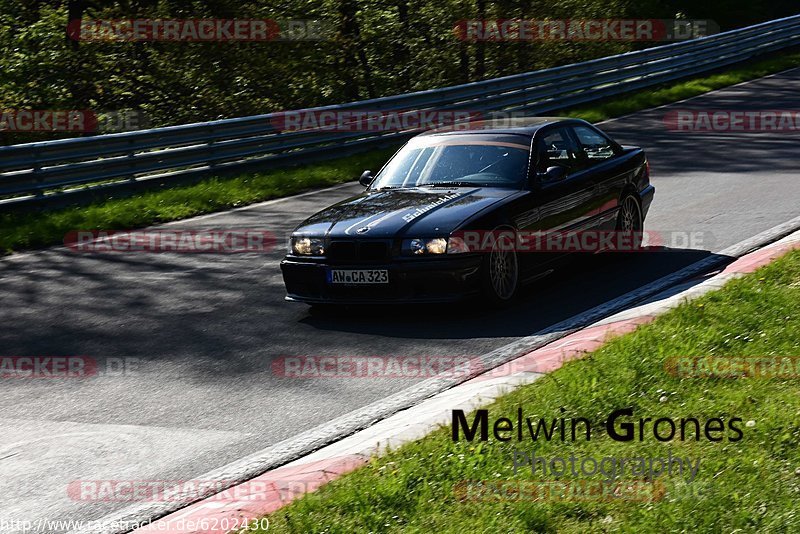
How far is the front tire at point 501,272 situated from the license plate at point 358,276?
0.80 metres

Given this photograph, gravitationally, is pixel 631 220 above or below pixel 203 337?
above

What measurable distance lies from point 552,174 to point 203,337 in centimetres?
331

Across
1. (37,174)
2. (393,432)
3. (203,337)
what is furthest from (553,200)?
(37,174)

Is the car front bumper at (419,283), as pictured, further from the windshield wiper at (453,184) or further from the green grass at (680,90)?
the green grass at (680,90)

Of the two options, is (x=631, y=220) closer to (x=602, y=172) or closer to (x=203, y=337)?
(x=602, y=172)

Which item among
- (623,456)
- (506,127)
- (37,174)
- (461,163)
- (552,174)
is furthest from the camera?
(37,174)

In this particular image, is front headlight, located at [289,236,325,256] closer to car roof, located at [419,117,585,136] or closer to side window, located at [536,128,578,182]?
car roof, located at [419,117,585,136]

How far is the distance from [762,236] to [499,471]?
271 inches

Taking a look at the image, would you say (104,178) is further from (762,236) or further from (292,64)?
(292,64)

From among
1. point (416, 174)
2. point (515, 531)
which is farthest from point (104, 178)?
point (515, 531)

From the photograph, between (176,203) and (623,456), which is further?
(176,203)

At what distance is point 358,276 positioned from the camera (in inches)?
338

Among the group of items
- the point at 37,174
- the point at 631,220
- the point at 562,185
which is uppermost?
the point at 37,174

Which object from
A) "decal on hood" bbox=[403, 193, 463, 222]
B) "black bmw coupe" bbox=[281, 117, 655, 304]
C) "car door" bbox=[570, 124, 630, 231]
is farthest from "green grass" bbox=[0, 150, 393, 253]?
"car door" bbox=[570, 124, 630, 231]
